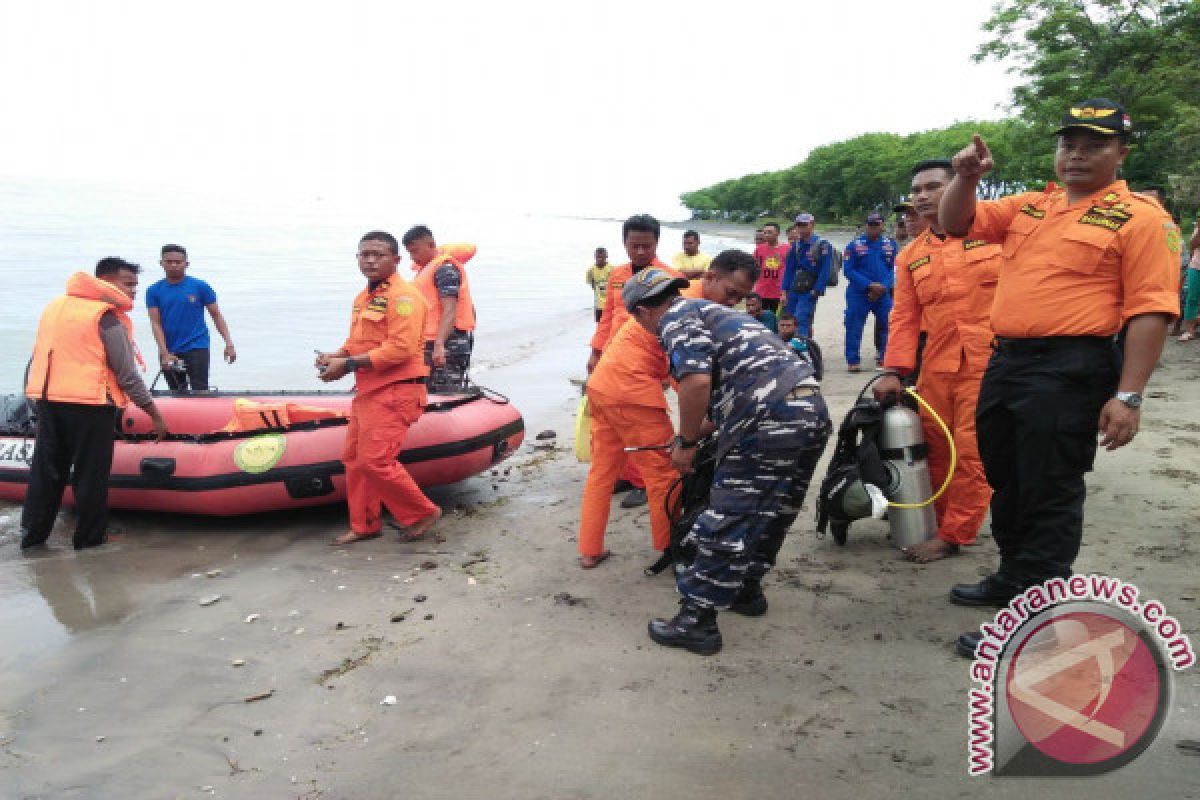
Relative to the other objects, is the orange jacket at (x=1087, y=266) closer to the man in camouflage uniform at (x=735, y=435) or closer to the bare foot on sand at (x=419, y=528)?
the man in camouflage uniform at (x=735, y=435)

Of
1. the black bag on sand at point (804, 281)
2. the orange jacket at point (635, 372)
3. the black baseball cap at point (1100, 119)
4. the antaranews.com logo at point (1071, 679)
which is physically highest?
the black baseball cap at point (1100, 119)

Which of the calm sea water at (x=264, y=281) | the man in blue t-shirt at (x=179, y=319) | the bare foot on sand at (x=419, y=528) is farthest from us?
the calm sea water at (x=264, y=281)

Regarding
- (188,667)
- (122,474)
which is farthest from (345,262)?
(188,667)

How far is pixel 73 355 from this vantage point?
4.42 metres

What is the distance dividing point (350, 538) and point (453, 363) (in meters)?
2.00

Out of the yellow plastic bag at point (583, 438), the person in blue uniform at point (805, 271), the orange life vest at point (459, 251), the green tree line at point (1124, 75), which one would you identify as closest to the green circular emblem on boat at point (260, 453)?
the yellow plastic bag at point (583, 438)

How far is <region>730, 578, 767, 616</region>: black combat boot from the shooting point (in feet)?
10.6

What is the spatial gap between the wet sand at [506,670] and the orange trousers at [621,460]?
22 cm

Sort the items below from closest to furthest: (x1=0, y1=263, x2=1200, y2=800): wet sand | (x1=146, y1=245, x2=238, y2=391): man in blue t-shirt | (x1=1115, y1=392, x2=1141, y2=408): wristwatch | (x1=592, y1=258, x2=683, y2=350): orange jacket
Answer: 1. (x1=0, y1=263, x2=1200, y2=800): wet sand
2. (x1=1115, y1=392, x2=1141, y2=408): wristwatch
3. (x1=592, y1=258, x2=683, y2=350): orange jacket
4. (x1=146, y1=245, x2=238, y2=391): man in blue t-shirt

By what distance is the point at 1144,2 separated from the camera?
1714cm

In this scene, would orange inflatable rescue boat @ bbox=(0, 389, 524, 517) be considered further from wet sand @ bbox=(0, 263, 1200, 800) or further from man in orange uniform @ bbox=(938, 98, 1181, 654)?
man in orange uniform @ bbox=(938, 98, 1181, 654)

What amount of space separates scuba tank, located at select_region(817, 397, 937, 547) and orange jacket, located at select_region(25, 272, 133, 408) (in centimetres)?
389

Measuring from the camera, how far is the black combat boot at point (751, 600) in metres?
3.22

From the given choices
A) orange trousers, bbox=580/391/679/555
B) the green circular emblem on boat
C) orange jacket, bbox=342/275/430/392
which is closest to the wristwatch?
orange trousers, bbox=580/391/679/555
